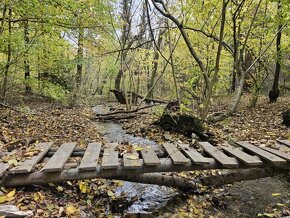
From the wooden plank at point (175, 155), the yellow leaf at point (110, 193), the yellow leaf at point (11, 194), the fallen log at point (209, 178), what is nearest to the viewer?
the yellow leaf at point (11, 194)

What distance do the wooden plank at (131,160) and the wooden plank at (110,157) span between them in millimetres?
127

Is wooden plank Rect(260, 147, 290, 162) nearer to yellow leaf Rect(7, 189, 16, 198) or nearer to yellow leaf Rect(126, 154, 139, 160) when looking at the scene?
yellow leaf Rect(126, 154, 139, 160)

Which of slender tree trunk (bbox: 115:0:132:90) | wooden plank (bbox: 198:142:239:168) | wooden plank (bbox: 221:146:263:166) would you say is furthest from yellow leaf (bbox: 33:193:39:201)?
slender tree trunk (bbox: 115:0:132:90)

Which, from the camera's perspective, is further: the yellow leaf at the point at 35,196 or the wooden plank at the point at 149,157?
the wooden plank at the point at 149,157

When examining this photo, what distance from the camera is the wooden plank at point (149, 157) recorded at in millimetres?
3518

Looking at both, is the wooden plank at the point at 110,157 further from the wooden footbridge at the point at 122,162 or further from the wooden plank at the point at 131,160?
the wooden plank at the point at 131,160

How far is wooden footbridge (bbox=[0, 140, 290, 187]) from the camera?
3.22m

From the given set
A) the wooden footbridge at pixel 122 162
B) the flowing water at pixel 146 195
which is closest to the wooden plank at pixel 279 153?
the wooden footbridge at pixel 122 162

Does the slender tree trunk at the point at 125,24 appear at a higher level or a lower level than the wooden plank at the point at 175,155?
higher

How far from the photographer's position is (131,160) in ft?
11.9

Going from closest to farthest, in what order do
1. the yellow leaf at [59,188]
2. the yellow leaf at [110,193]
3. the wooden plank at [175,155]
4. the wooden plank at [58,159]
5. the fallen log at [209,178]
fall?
the wooden plank at [58,159], the yellow leaf at [59,188], the wooden plank at [175,155], the yellow leaf at [110,193], the fallen log at [209,178]

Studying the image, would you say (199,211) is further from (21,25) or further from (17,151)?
(21,25)

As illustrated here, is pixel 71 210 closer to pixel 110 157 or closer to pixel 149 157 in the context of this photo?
pixel 110 157

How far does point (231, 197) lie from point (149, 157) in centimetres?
164
